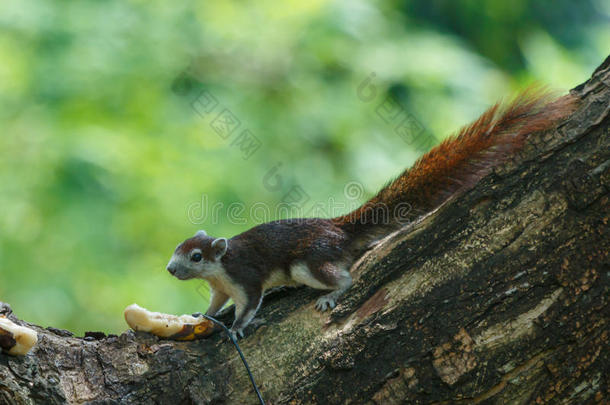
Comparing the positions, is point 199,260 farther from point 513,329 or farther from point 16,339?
point 513,329

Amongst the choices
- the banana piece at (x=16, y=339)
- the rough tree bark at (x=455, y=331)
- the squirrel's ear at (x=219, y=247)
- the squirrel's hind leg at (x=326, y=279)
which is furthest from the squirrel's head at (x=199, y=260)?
the banana piece at (x=16, y=339)

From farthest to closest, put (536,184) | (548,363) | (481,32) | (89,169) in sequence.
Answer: (481,32)
(89,169)
(536,184)
(548,363)

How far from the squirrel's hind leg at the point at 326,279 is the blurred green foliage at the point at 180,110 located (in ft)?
3.66

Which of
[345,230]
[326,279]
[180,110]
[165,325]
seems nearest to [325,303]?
[326,279]

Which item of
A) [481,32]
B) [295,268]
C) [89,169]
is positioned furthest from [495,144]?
[481,32]

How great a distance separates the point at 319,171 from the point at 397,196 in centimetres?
149

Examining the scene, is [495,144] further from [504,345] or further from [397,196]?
[504,345]

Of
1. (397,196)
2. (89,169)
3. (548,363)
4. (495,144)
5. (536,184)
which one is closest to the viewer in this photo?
(548,363)

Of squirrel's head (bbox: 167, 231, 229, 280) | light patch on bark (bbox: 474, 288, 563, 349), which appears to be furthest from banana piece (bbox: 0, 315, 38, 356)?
light patch on bark (bbox: 474, 288, 563, 349)

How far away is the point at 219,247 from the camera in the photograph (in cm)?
289

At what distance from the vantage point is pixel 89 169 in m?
3.58

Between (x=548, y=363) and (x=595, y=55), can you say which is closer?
(x=548, y=363)

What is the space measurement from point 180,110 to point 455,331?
2831mm

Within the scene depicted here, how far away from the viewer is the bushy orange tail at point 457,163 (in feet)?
7.53
